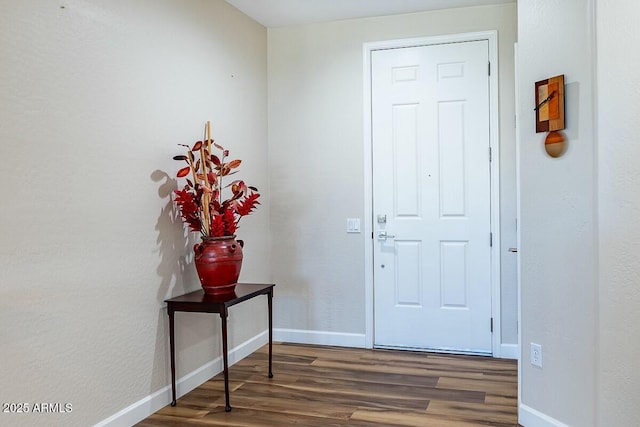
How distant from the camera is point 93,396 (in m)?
2.62

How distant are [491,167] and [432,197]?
49 cm

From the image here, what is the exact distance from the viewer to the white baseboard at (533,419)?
8.60 feet

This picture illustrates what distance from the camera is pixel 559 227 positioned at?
8.50 ft

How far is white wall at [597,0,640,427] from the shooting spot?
2.17 m

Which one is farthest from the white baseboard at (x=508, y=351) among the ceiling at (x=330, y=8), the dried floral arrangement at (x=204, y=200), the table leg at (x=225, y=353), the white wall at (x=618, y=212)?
the ceiling at (x=330, y=8)

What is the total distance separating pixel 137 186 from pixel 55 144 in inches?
23.2

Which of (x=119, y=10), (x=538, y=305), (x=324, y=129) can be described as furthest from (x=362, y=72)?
(x=538, y=305)

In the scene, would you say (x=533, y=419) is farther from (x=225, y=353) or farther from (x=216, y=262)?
(x=216, y=262)

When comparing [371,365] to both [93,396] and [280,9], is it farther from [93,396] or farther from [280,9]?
[280,9]

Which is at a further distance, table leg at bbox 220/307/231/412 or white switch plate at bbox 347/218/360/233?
white switch plate at bbox 347/218/360/233

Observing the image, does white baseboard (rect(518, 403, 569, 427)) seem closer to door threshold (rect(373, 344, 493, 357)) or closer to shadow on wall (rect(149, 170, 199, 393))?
door threshold (rect(373, 344, 493, 357))

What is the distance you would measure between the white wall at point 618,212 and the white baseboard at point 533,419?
34cm

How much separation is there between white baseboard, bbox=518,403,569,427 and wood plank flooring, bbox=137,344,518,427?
0.20 ft

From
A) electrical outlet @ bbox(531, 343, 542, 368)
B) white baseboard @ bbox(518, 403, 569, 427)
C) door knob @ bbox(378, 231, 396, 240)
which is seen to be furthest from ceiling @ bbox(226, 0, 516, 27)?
white baseboard @ bbox(518, 403, 569, 427)
